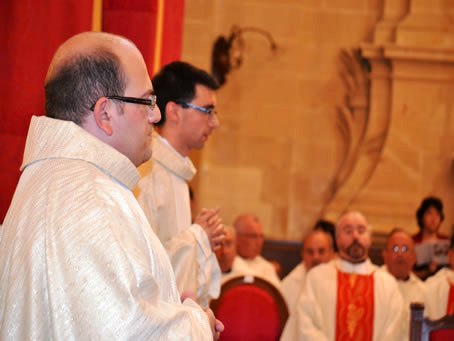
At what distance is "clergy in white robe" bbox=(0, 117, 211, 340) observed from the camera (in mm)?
2314

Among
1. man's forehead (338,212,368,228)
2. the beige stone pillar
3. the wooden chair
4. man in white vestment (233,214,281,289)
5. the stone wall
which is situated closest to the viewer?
the wooden chair

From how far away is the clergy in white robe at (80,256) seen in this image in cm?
231

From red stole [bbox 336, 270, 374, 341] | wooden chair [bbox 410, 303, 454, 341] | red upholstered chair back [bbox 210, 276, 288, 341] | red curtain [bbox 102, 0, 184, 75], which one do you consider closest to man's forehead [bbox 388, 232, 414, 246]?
red stole [bbox 336, 270, 374, 341]

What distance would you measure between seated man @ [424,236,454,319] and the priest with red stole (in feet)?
1.85

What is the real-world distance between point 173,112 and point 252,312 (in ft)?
5.05

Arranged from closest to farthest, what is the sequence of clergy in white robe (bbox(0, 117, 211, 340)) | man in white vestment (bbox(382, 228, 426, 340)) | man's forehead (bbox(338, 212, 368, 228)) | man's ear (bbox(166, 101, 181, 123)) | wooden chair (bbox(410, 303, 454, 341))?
clergy in white robe (bbox(0, 117, 211, 340)), man's ear (bbox(166, 101, 181, 123)), wooden chair (bbox(410, 303, 454, 341)), man's forehead (bbox(338, 212, 368, 228)), man in white vestment (bbox(382, 228, 426, 340))

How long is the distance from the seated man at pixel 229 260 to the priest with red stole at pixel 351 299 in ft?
3.09

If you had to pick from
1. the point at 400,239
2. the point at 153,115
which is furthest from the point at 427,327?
the point at 153,115

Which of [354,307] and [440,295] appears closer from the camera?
[354,307]

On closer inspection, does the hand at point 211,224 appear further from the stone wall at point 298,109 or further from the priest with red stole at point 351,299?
the stone wall at point 298,109

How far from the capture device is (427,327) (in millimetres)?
5070

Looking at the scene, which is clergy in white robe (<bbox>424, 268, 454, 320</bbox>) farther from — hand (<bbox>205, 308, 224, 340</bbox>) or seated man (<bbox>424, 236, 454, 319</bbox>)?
hand (<bbox>205, 308, 224, 340</bbox>)

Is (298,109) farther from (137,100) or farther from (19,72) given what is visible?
(137,100)

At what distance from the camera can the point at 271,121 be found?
1040 centimetres
